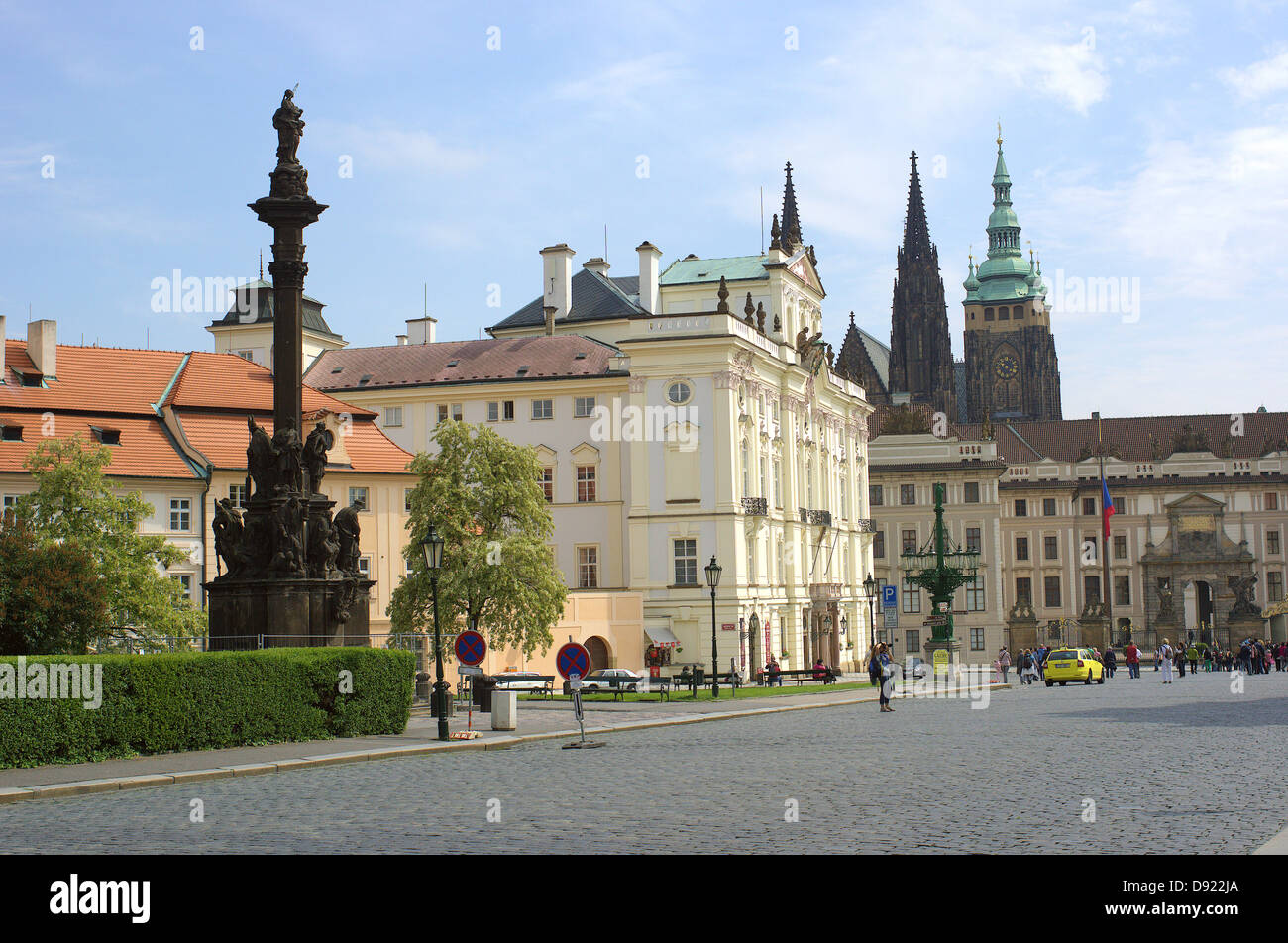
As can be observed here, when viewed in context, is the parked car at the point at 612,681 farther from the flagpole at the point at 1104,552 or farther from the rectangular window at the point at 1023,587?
the rectangular window at the point at 1023,587

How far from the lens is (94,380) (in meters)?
58.3

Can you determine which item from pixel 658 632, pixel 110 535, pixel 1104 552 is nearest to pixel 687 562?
pixel 658 632

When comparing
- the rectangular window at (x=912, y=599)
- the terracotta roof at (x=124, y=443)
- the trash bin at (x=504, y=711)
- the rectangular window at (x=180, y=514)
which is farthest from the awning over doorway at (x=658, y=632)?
Answer: the rectangular window at (x=912, y=599)

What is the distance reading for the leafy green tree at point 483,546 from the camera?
174 feet

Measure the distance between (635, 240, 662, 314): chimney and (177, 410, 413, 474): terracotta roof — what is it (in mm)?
22010

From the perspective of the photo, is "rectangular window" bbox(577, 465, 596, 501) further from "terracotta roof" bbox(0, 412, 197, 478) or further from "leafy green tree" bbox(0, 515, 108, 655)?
"leafy green tree" bbox(0, 515, 108, 655)

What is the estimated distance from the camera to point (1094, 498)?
401 ft

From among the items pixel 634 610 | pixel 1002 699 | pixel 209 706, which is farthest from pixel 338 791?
pixel 634 610

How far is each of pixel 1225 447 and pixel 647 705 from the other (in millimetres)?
97856

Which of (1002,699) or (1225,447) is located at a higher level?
(1225,447)

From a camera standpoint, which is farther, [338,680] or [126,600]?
[126,600]

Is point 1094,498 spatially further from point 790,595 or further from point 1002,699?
point 1002,699

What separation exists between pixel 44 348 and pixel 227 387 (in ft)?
22.3

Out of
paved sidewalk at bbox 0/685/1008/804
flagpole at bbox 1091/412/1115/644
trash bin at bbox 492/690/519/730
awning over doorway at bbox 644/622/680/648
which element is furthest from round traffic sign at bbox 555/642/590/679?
flagpole at bbox 1091/412/1115/644
